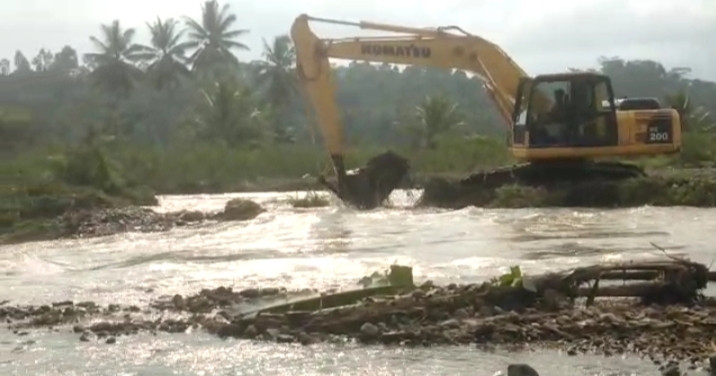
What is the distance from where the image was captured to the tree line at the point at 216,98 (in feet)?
185

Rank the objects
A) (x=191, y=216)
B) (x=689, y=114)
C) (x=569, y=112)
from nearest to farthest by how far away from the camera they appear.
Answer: (x=569, y=112), (x=191, y=216), (x=689, y=114)

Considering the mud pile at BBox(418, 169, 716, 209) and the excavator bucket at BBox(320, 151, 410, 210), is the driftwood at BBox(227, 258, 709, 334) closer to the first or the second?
the mud pile at BBox(418, 169, 716, 209)

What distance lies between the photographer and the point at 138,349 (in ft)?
31.6

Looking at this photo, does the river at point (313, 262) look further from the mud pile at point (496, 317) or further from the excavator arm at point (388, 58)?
the excavator arm at point (388, 58)

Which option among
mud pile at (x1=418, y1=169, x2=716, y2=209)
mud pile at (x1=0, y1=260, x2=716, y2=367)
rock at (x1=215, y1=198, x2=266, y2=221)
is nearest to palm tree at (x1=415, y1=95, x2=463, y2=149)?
rock at (x1=215, y1=198, x2=266, y2=221)

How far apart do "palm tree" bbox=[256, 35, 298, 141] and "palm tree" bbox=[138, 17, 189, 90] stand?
564 centimetres

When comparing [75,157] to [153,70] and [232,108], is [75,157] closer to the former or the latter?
[232,108]

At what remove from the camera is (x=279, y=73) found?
68000 millimetres

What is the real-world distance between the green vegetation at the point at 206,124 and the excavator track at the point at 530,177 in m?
4.39

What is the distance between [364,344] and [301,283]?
420 cm

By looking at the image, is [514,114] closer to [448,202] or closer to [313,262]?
[448,202]

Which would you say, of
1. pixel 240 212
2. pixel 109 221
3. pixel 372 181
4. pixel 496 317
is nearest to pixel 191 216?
pixel 240 212

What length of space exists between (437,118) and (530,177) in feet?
95.4

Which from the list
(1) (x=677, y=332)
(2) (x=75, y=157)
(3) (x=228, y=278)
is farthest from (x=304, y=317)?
(2) (x=75, y=157)
